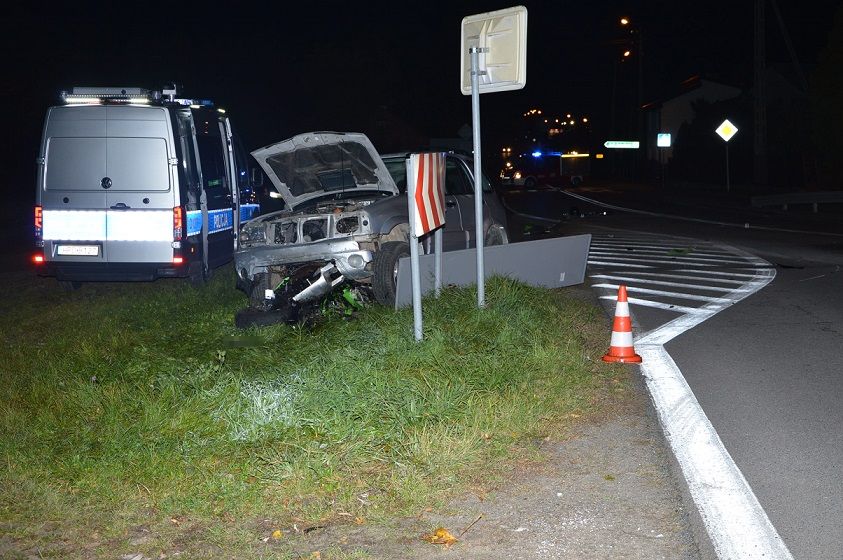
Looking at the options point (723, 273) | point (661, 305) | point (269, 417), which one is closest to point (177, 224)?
point (661, 305)

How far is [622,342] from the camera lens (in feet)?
28.7

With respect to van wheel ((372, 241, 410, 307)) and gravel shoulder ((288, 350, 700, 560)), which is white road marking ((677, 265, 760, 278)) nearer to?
van wheel ((372, 241, 410, 307))

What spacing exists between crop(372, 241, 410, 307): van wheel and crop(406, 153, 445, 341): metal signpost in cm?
164

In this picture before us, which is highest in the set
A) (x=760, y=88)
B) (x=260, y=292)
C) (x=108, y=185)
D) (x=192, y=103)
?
(x=760, y=88)

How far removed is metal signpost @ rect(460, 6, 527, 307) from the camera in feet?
31.3

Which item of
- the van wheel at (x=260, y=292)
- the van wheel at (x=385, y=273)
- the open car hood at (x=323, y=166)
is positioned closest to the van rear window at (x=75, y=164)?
the open car hood at (x=323, y=166)

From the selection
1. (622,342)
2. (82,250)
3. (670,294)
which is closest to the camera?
(622,342)

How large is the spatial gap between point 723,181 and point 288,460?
49734 millimetres

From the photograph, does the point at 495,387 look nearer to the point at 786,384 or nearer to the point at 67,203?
the point at 786,384

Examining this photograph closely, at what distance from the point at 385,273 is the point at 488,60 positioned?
2582 mm

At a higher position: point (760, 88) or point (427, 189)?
point (760, 88)

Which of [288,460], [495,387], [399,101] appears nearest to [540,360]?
[495,387]

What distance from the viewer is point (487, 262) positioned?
465 inches

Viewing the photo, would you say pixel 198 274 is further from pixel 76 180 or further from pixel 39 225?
pixel 39 225
